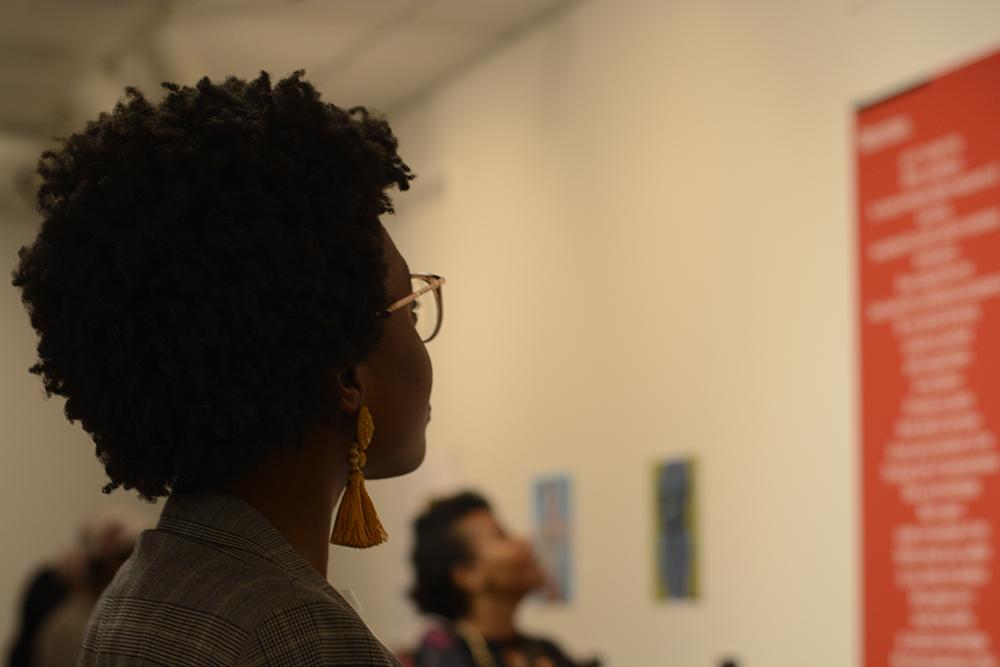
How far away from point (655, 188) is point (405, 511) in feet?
6.61

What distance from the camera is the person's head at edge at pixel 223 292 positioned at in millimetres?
1161

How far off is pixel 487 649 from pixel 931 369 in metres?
1.52

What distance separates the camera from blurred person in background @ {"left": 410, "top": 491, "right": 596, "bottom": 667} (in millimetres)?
4219

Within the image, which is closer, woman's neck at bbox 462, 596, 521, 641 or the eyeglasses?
the eyeglasses

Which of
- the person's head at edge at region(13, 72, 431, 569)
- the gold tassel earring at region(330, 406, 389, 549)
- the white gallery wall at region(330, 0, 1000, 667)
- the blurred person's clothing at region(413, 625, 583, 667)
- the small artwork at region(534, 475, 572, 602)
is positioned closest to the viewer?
the person's head at edge at region(13, 72, 431, 569)

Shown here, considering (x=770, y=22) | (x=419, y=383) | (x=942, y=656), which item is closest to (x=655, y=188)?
(x=770, y=22)

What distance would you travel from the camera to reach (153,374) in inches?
46.6

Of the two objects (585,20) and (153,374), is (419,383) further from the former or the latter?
(585,20)

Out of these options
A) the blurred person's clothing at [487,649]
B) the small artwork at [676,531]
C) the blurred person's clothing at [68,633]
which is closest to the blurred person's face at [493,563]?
the blurred person's clothing at [487,649]

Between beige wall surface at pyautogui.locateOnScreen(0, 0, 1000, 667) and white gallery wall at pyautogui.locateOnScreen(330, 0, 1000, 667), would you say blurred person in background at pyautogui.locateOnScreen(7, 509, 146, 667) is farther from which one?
white gallery wall at pyautogui.locateOnScreen(330, 0, 1000, 667)

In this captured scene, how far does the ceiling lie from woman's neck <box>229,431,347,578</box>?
4016mm

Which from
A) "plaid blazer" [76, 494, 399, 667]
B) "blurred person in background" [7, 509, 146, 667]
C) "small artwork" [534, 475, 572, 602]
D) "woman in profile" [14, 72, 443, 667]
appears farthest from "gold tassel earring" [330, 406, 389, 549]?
"small artwork" [534, 475, 572, 602]

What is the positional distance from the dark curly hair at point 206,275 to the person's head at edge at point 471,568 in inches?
124

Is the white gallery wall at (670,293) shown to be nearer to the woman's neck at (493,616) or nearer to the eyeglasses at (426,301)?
the woman's neck at (493,616)
